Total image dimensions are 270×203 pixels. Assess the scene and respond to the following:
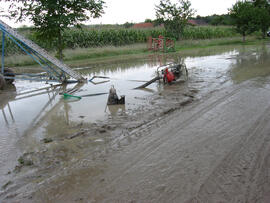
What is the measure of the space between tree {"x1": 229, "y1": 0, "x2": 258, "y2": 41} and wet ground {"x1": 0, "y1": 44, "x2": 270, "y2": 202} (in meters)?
32.9

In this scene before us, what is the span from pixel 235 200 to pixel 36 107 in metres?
6.59

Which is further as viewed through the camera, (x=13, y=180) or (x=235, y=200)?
(x=13, y=180)

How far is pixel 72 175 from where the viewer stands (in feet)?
11.6

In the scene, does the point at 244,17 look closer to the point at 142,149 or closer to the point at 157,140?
the point at 157,140

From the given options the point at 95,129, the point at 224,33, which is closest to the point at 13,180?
the point at 95,129

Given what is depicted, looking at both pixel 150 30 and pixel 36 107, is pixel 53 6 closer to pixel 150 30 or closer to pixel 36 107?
pixel 36 107

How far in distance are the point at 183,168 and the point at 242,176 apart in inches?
30.1

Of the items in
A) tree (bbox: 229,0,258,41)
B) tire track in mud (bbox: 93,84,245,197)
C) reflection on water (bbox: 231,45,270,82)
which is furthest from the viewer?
tree (bbox: 229,0,258,41)

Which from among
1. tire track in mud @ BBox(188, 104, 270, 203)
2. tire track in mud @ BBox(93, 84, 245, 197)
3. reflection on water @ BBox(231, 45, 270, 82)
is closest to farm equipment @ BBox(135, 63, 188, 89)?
reflection on water @ BBox(231, 45, 270, 82)

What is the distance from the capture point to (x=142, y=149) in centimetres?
416

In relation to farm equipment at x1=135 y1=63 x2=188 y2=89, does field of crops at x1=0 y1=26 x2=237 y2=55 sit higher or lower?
higher

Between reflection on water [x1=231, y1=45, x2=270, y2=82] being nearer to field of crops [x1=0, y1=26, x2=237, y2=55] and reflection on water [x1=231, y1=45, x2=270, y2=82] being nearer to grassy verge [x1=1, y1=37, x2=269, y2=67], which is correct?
grassy verge [x1=1, y1=37, x2=269, y2=67]

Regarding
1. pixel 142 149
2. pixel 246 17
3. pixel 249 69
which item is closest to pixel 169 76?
pixel 249 69

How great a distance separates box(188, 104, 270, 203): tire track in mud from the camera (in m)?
2.85
